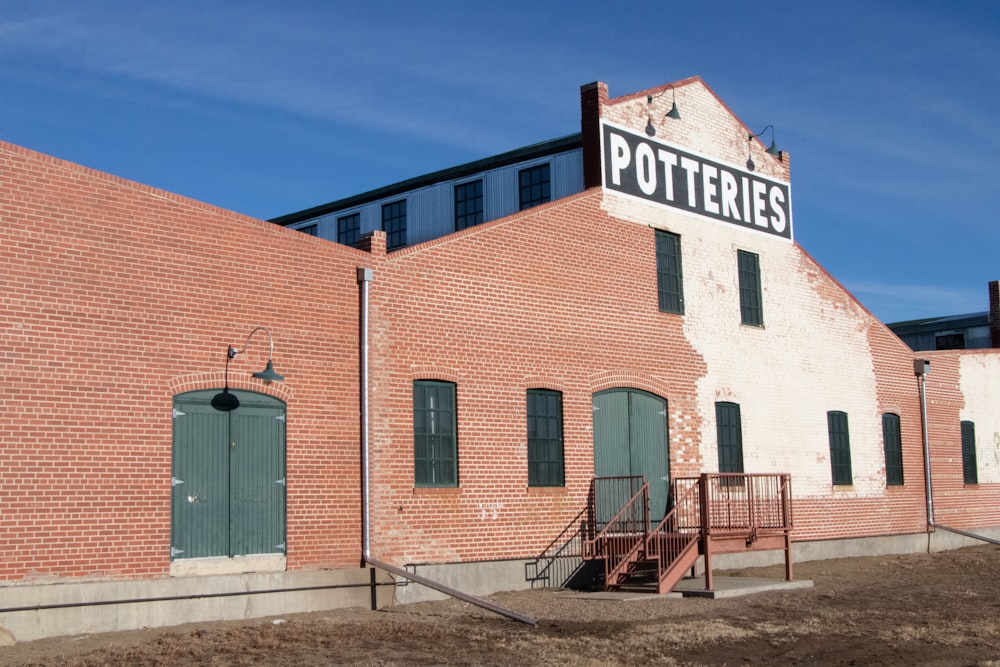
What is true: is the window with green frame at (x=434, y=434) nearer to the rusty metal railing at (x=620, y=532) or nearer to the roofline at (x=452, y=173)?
the rusty metal railing at (x=620, y=532)

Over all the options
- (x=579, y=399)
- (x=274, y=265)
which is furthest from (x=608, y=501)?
(x=274, y=265)

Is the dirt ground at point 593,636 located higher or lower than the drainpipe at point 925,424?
lower

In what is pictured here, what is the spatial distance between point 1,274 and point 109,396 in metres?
1.90

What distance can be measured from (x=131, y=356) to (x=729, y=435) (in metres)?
12.4

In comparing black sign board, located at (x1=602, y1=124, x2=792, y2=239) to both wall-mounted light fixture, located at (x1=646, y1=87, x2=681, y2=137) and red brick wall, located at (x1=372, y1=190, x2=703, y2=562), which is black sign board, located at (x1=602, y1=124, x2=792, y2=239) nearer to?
wall-mounted light fixture, located at (x1=646, y1=87, x2=681, y2=137)

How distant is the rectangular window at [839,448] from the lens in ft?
80.8

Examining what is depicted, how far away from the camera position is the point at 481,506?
691 inches

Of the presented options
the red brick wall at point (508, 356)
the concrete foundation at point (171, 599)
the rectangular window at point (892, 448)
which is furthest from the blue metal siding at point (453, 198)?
the rectangular window at point (892, 448)

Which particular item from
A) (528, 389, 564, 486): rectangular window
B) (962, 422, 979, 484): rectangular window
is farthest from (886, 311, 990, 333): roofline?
(528, 389, 564, 486): rectangular window

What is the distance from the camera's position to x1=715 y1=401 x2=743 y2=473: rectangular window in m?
22.0

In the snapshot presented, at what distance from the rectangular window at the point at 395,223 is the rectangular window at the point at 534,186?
363cm

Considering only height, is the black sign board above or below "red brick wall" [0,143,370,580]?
above

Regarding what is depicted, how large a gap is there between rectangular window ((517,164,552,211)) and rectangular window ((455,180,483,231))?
1245 mm

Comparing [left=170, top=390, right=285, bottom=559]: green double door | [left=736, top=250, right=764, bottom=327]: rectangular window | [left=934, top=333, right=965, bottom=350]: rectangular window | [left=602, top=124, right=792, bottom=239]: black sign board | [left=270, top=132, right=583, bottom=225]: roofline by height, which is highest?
[left=270, top=132, right=583, bottom=225]: roofline
